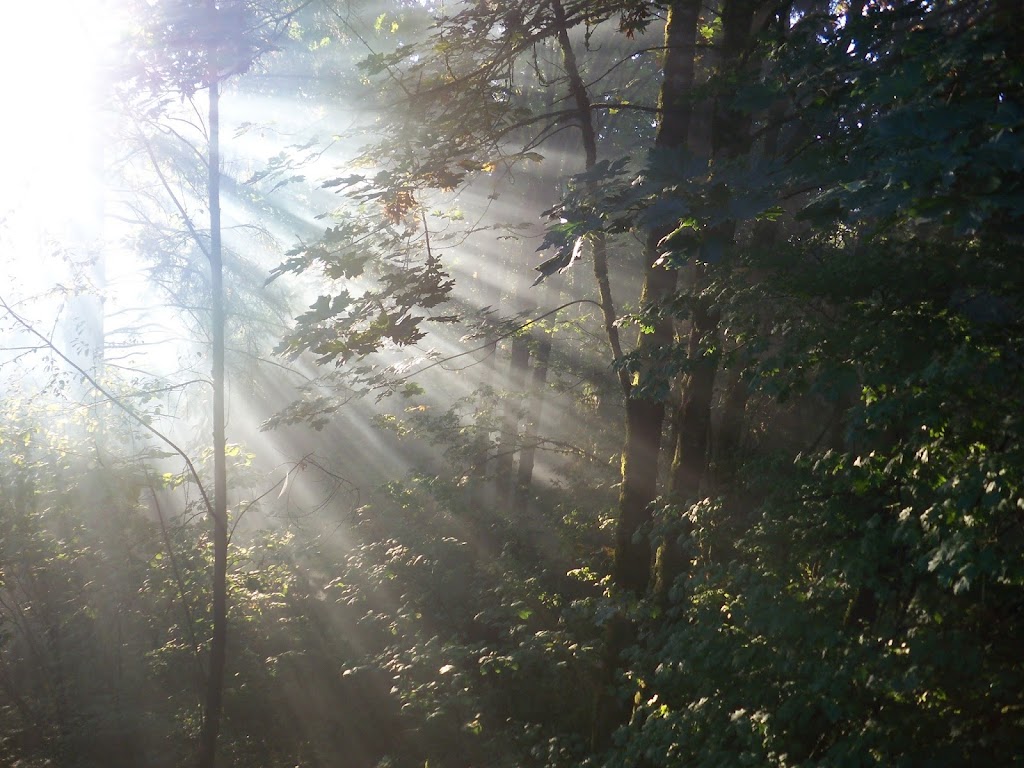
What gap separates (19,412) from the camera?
50.6 feet

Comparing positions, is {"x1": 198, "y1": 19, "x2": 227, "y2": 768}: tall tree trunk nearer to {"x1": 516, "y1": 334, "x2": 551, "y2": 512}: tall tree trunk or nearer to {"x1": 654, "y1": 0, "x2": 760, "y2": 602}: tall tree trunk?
{"x1": 654, "y1": 0, "x2": 760, "y2": 602}: tall tree trunk

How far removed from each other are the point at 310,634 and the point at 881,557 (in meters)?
10.9

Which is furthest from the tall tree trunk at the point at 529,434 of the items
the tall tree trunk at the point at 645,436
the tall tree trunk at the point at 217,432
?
the tall tree trunk at the point at 645,436

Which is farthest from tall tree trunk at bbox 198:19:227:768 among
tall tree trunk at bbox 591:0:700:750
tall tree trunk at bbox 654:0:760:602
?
tall tree trunk at bbox 654:0:760:602

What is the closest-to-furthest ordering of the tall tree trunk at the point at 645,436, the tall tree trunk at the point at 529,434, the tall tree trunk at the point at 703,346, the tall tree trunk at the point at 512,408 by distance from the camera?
→ the tall tree trunk at the point at 703,346, the tall tree trunk at the point at 645,436, the tall tree trunk at the point at 529,434, the tall tree trunk at the point at 512,408

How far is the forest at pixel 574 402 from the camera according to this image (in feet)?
12.7

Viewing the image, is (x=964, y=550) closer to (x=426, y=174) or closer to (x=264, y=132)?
(x=426, y=174)

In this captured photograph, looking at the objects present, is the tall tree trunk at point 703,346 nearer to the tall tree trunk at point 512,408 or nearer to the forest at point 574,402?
the forest at point 574,402

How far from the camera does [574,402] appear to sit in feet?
67.6

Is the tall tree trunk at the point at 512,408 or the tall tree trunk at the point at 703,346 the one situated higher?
the tall tree trunk at the point at 512,408

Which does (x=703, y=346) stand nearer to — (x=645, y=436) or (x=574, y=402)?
(x=645, y=436)

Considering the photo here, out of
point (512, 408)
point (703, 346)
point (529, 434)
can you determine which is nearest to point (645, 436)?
point (703, 346)

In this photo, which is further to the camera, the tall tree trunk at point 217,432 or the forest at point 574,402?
the tall tree trunk at point 217,432

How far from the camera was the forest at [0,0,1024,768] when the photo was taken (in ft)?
12.7
